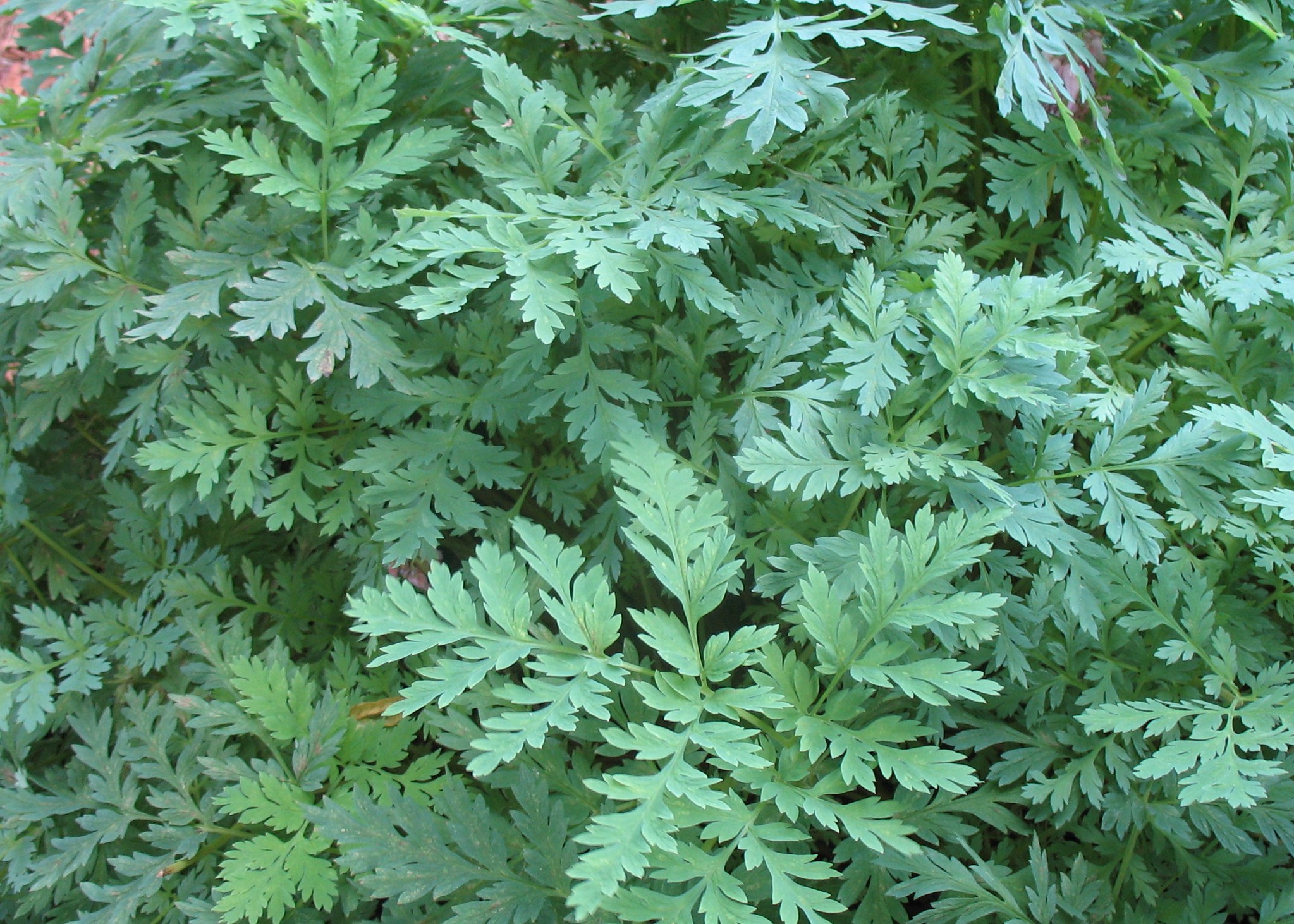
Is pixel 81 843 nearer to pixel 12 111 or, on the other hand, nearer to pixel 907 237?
pixel 12 111

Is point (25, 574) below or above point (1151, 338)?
below

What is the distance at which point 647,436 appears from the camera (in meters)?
1.31

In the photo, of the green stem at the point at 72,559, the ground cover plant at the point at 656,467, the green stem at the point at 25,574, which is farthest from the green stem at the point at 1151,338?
the green stem at the point at 25,574

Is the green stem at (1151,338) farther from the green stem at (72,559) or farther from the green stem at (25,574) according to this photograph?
the green stem at (25,574)

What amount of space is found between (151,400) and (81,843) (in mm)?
688

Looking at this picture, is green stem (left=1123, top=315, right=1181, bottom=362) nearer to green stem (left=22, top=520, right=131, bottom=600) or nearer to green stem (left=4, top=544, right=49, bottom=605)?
green stem (left=22, top=520, right=131, bottom=600)

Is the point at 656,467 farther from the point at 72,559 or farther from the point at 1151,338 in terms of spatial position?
the point at 72,559

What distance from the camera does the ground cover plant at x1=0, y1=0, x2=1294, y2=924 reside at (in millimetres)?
1187

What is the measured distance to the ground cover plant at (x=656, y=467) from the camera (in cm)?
119

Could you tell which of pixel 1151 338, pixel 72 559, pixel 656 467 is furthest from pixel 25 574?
pixel 1151 338

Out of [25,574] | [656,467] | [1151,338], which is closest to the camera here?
[656,467]

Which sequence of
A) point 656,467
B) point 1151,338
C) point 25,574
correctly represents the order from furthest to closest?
1. point 25,574
2. point 1151,338
3. point 656,467

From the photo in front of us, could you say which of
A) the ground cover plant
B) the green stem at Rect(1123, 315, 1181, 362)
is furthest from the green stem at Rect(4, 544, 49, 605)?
the green stem at Rect(1123, 315, 1181, 362)

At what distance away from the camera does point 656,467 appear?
1223 mm
